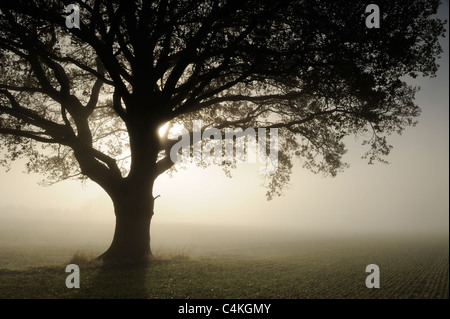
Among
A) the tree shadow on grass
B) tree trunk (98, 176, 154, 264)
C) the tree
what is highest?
the tree

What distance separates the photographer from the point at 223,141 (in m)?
18.7

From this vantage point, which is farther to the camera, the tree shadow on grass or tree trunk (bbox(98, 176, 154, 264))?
tree trunk (bbox(98, 176, 154, 264))

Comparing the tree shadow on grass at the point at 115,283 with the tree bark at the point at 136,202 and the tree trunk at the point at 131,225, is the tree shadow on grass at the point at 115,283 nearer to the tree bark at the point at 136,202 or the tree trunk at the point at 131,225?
the tree trunk at the point at 131,225

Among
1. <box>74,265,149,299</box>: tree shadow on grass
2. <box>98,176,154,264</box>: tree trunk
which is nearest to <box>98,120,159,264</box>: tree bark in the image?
<box>98,176,154,264</box>: tree trunk

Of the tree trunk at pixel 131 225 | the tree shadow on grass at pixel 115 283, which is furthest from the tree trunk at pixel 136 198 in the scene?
the tree shadow on grass at pixel 115 283

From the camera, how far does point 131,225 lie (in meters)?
13.4

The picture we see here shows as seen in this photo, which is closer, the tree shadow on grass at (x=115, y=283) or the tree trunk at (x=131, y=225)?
the tree shadow on grass at (x=115, y=283)

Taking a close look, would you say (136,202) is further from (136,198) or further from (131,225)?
(131,225)

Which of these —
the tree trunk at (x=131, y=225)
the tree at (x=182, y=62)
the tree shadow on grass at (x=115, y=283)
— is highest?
the tree at (x=182, y=62)

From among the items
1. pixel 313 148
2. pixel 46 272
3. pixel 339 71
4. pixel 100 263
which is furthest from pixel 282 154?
pixel 46 272

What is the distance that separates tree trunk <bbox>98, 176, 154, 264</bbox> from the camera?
12961 mm

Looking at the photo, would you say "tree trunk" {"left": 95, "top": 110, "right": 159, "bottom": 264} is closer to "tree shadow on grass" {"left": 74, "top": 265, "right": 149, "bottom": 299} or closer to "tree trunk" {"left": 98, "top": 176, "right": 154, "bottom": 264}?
"tree trunk" {"left": 98, "top": 176, "right": 154, "bottom": 264}

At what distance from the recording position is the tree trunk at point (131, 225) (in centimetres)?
1296

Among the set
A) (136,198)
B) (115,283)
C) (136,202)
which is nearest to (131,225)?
(136,202)
